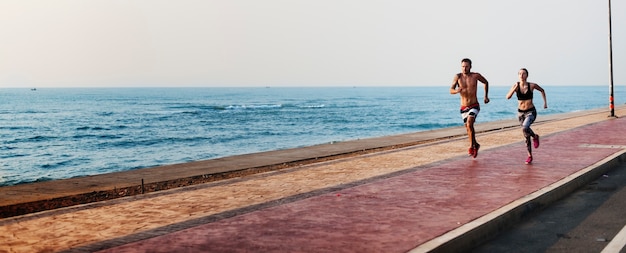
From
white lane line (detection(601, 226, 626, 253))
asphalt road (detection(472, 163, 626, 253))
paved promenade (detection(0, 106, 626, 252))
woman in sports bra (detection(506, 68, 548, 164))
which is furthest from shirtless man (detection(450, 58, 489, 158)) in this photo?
white lane line (detection(601, 226, 626, 253))

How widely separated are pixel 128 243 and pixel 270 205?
2515 mm

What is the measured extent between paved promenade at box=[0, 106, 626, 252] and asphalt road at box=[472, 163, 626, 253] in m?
0.19

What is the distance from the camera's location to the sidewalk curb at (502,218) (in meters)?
6.13

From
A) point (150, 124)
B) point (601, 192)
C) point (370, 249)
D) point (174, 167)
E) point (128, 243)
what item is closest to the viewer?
point (370, 249)

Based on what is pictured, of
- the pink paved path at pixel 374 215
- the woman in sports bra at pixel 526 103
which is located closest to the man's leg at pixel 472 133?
the pink paved path at pixel 374 215

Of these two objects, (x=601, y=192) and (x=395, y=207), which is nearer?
(x=395, y=207)

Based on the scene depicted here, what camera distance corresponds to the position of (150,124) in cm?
5397

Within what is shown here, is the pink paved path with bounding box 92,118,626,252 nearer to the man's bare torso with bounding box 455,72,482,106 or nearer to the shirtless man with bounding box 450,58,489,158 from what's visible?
the shirtless man with bounding box 450,58,489,158

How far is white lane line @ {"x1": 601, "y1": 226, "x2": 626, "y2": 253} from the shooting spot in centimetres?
615

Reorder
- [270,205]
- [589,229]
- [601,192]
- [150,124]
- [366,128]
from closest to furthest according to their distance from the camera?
[589,229]
[270,205]
[601,192]
[366,128]
[150,124]

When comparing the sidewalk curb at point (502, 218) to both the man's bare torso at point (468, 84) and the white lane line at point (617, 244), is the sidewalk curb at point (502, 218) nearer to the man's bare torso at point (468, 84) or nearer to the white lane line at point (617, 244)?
the white lane line at point (617, 244)

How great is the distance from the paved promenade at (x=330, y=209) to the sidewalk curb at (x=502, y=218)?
14 millimetres

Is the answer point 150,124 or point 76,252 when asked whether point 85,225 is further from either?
point 150,124

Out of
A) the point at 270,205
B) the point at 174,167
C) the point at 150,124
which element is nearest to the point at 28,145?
the point at 150,124
